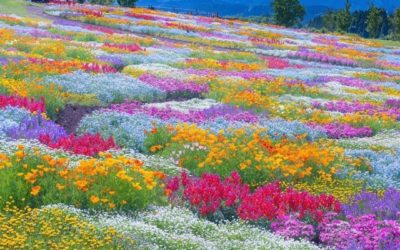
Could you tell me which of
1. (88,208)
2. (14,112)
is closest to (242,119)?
(14,112)

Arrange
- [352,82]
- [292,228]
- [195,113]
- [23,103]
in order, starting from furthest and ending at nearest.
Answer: [352,82] → [195,113] → [23,103] → [292,228]

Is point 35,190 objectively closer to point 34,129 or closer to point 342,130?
point 34,129

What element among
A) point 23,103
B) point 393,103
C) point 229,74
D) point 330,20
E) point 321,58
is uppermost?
Result: point 23,103

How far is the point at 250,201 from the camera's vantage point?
933cm

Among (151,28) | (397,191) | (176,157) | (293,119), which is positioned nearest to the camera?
(397,191)

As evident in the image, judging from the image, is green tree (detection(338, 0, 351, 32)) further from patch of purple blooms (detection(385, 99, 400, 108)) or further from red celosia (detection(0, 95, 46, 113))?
red celosia (detection(0, 95, 46, 113))

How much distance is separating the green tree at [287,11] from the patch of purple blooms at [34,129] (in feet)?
288

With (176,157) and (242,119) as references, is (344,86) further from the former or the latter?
(176,157)

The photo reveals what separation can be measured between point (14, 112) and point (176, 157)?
4064 mm

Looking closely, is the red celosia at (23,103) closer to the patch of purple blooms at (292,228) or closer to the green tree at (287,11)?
the patch of purple blooms at (292,228)

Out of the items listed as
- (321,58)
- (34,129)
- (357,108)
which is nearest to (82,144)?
(34,129)

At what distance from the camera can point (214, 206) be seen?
9.12 meters

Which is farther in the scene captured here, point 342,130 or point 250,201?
point 342,130

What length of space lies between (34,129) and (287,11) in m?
A: 90.1
